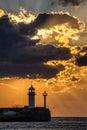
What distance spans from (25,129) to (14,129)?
3.82m

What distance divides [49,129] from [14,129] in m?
10.4

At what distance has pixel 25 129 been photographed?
18538cm

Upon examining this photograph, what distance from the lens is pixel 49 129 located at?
616ft

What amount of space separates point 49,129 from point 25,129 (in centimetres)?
749

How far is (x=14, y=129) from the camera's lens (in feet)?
614
